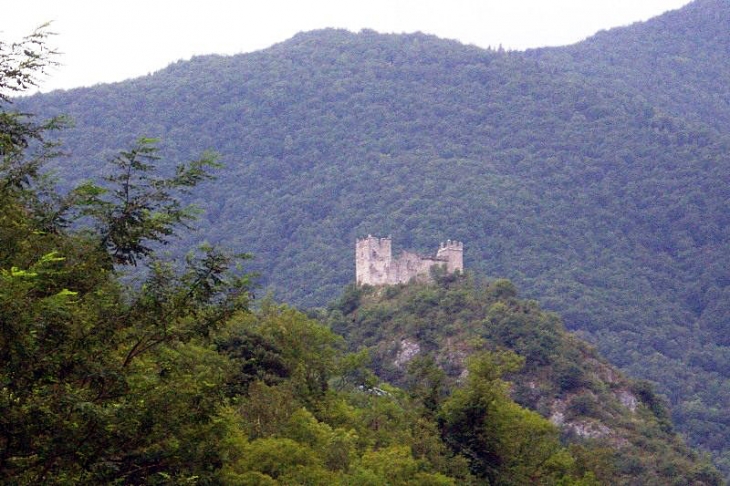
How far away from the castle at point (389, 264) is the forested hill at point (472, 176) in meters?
19.7

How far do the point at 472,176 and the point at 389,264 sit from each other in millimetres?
60551

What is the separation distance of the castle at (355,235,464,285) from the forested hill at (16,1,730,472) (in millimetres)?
19672

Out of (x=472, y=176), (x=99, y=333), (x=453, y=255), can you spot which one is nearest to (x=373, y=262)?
(x=453, y=255)

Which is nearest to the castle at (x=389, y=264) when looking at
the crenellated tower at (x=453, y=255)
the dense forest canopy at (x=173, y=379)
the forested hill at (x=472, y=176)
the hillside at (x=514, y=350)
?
the crenellated tower at (x=453, y=255)

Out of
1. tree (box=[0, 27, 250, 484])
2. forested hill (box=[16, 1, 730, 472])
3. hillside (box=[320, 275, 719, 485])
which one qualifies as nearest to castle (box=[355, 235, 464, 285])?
hillside (box=[320, 275, 719, 485])

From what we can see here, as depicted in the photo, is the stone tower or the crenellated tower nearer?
the stone tower

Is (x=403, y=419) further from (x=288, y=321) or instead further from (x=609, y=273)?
(x=609, y=273)

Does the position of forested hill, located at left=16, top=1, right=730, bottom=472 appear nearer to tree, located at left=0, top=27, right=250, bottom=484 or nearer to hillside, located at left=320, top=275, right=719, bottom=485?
hillside, located at left=320, top=275, right=719, bottom=485

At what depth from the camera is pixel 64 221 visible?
1684 cm

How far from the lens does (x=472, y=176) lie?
154500 mm

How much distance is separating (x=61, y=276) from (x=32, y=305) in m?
2.42

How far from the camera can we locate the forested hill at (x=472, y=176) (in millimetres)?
128875

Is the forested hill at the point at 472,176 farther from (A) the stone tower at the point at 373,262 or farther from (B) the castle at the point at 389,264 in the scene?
(A) the stone tower at the point at 373,262

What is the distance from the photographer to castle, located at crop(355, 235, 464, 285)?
308 feet
